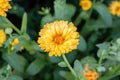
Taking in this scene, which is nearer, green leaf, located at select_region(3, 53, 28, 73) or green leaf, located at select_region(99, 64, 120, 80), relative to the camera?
green leaf, located at select_region(99, 64, 120, 80)

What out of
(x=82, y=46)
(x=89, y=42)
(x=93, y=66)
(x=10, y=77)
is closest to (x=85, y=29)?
(x=89, y=42)

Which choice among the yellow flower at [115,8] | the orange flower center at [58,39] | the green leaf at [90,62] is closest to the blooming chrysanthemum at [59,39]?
the orange flower center at [58,39]

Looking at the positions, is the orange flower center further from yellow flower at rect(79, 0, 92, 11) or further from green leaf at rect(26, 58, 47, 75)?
yellow flower at rect(79, 0, 92, 11)

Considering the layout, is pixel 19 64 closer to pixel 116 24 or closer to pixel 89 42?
pixel 89 42

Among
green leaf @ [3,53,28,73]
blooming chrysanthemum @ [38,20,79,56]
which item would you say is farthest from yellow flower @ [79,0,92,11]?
blooming chrysanthemum @ [38,20,79,56]

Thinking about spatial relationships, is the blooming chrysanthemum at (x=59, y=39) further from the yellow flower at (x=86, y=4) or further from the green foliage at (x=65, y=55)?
the yellow flower at (x=86, y=4)

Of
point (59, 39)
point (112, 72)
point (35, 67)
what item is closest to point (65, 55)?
point (35, 67)
